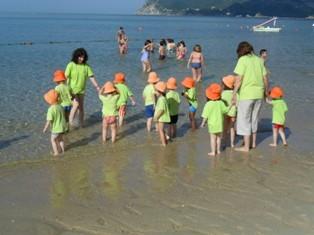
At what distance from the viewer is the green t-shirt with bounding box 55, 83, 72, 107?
32.5 feet

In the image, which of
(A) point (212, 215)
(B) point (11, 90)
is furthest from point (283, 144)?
(B) point (11, 90)

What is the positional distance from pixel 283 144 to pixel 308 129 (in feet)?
5.58

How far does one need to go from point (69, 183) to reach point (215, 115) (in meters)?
2.80

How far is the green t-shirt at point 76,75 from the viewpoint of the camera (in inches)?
408

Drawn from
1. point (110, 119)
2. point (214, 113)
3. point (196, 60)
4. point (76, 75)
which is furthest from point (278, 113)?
point (196, 60)

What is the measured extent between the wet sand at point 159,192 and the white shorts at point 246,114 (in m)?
0.44

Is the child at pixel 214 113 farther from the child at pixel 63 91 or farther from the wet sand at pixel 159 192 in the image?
the child at pixel 63 91

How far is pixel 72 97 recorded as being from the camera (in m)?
10.5

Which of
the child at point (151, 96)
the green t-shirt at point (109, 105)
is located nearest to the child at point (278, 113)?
the child at point (151, 96)

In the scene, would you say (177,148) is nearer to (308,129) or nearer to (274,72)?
(308,129)

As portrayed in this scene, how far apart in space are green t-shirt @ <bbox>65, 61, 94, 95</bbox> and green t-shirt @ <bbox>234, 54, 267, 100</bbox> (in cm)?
330

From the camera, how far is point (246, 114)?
8805 mm

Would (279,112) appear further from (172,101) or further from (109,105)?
(109,105)

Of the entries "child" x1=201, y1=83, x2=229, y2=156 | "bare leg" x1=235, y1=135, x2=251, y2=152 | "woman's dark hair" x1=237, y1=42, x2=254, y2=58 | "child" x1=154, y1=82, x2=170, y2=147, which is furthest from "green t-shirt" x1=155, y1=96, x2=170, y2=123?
"woman's dark hair" x1=237, y1=42, x2=254, y2=58
